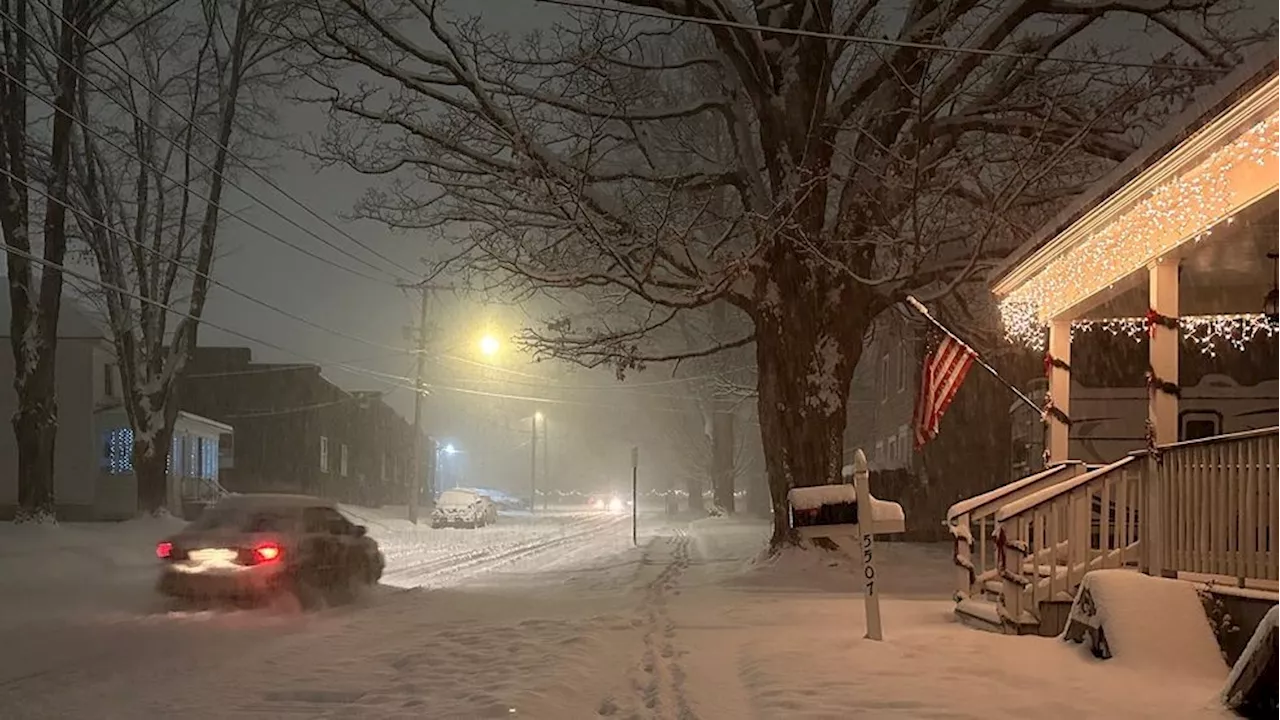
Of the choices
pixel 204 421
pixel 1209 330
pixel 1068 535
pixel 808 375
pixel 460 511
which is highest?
pixel 1209 330

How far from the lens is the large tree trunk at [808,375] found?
2011 cm

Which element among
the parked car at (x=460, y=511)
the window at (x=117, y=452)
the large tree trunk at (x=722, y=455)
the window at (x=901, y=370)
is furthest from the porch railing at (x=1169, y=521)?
the large tree trunk at (x=722, y=455)

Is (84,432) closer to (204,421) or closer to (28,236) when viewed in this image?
(204,421)

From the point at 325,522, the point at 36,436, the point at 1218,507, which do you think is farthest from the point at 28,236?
the point at 1218,507

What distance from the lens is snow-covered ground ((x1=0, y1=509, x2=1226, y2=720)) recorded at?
7.97 meters

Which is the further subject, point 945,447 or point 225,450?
point 225,450

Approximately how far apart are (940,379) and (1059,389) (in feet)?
4.59

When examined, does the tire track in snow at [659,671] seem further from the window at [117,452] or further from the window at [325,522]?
the window at [117,452]

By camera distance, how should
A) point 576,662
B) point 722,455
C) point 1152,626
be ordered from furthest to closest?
1. point 722,455
2. point 576,662
3. point 1152,626

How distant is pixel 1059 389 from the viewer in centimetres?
1291

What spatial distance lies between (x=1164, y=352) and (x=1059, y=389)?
2.80m

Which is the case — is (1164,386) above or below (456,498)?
above

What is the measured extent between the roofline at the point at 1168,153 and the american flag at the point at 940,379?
4.24ft

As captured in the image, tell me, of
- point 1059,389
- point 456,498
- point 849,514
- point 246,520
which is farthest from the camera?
point 456,498
